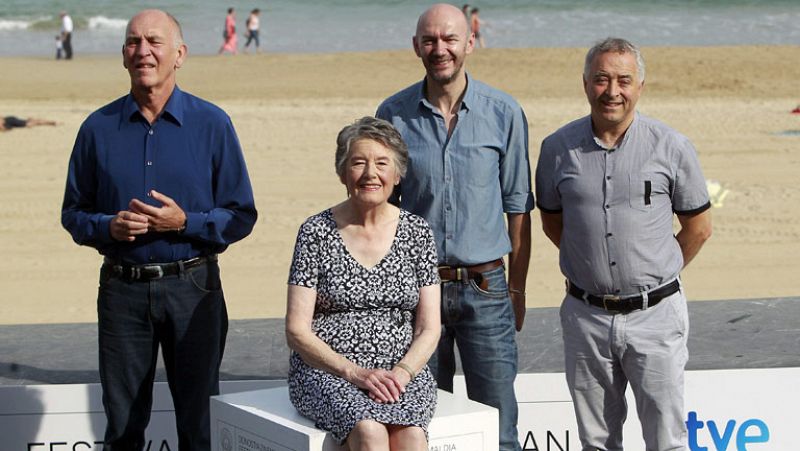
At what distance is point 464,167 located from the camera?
3.56m

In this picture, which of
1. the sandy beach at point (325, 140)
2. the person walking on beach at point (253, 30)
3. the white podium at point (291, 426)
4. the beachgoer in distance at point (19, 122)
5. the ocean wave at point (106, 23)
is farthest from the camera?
the ocean wave at point (106, 23)

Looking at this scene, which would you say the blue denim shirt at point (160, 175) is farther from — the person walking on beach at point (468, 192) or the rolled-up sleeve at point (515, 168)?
the rolled-up sleeve at point (515, 168)

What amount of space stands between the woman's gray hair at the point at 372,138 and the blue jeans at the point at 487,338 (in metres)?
0.50

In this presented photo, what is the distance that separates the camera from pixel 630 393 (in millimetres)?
4031

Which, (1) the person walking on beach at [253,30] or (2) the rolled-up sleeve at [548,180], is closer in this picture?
(2) the rolled-up sleeve at [548,180]

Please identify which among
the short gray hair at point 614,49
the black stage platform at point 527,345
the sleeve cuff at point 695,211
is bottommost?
the black stage platform at point 527,345

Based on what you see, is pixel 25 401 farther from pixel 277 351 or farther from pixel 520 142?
pixel 520 142

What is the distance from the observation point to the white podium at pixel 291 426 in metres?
3.11

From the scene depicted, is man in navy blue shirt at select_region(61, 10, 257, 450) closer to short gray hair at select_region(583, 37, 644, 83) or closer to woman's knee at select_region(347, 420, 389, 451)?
woman's knee at select_region(347, 420, 389, 451)

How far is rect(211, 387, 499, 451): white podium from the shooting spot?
311 cm

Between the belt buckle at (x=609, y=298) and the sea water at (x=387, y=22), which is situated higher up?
the belt buckle at (x=609, y=298)

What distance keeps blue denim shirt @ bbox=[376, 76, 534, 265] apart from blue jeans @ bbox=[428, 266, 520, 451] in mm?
96

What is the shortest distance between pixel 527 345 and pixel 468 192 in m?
1.45

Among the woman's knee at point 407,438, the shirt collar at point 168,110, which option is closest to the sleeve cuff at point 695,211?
the woman's knee at point 407,438
